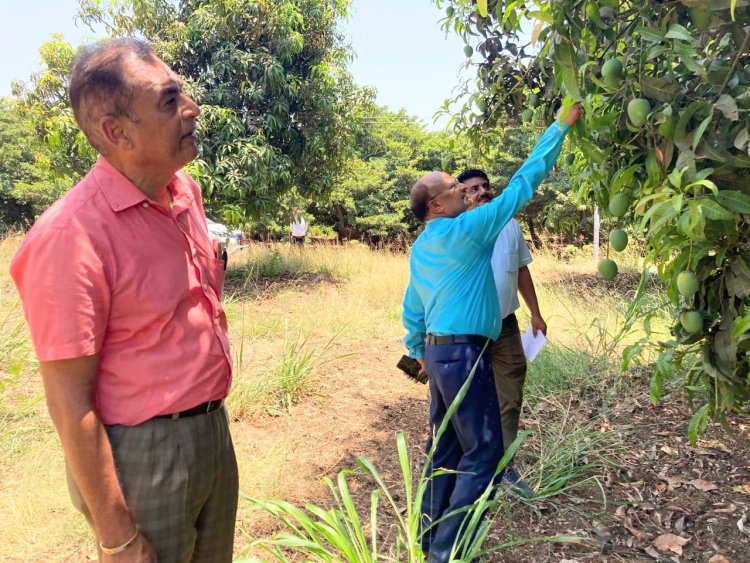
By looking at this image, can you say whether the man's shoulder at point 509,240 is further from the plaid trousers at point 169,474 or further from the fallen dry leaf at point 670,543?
the plaid trousers at point 169,474

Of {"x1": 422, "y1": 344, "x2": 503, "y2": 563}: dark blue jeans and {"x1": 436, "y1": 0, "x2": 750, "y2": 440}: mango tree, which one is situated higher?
{"x1": 436, "y1": 0, "x2": 750, "y2": 440}: mango tree

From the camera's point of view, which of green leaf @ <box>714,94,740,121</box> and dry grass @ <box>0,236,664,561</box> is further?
dry grass @ <box>0,236,664,561</box>

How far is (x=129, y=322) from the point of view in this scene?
128cm

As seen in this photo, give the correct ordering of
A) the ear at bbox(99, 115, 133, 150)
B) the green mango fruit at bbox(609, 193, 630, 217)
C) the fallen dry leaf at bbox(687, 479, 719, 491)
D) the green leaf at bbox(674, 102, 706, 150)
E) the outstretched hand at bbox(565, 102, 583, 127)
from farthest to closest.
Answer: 1. the fallen dry leaf at bbox(687, 479, 719, 491)
2. the outstretched hand at bbox(565, 102, 583, 127)
3. the green mango fruit at bbox(609, 193, 630, 217)
4. the ear at bbox(99, 115, 133, 150)
5. the green leaf at bbox(674, 102, 706, 150)

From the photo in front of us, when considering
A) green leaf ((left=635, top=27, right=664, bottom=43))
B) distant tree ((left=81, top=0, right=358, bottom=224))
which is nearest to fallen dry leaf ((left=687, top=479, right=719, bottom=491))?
green leaf ((left=635, top=27, right=664, bottom=43))

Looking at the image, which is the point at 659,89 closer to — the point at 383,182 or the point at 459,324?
the point at 459,324

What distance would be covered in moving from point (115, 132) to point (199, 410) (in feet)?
2.18

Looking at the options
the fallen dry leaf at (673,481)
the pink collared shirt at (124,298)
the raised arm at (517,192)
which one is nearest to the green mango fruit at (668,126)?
the raised arm at (517,192)

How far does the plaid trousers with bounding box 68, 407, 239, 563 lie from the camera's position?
1311mm

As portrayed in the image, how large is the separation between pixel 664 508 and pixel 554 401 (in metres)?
1.22

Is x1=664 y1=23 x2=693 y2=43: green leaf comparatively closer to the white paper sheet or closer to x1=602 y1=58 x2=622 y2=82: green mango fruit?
x1=602 y1=58 x2=622 y2=82: green mango fruit

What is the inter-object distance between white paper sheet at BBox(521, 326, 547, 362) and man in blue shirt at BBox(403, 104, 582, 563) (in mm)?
619

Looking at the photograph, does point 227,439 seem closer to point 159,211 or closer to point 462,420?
point 159,211

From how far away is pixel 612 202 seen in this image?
1.42 meters
